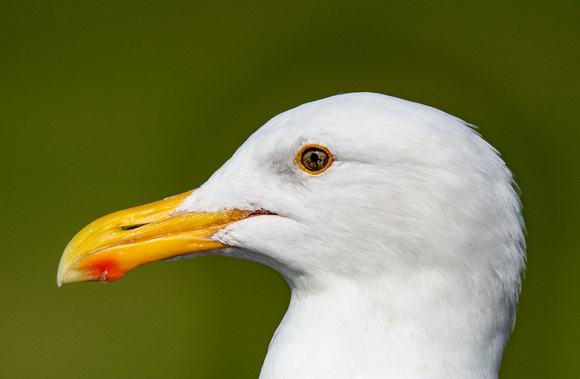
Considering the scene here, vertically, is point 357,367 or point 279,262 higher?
point 279,262

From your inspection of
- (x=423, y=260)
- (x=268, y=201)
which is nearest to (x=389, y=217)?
(x=423, y=260)

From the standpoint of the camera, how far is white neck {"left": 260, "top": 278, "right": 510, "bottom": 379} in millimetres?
859

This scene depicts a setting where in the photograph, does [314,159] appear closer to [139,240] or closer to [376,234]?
[376,234]

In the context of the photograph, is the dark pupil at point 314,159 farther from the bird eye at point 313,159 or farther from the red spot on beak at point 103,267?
the red spot on beak at point 103,267

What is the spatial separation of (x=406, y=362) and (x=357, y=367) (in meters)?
0.07

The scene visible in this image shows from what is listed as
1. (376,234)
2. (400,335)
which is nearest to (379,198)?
(376,234)

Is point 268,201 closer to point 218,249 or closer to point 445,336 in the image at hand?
point 218,249

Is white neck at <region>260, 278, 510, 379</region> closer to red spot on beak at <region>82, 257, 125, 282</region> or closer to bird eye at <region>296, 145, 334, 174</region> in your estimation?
bird eye at <region>296, 145, 334, 174</region>

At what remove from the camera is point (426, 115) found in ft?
2.87

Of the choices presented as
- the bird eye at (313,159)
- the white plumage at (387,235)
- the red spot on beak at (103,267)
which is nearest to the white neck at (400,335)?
the white plumage at (387,235)

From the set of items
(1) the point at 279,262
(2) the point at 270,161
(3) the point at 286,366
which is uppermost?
(2) the point at 270,161

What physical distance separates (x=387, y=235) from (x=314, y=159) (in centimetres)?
15

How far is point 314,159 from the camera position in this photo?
2.85ft

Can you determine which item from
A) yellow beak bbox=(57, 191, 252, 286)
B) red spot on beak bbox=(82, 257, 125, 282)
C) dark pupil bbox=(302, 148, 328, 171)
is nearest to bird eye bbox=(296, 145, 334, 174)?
dark pupil bbox=(302, 148, 328, 171)
